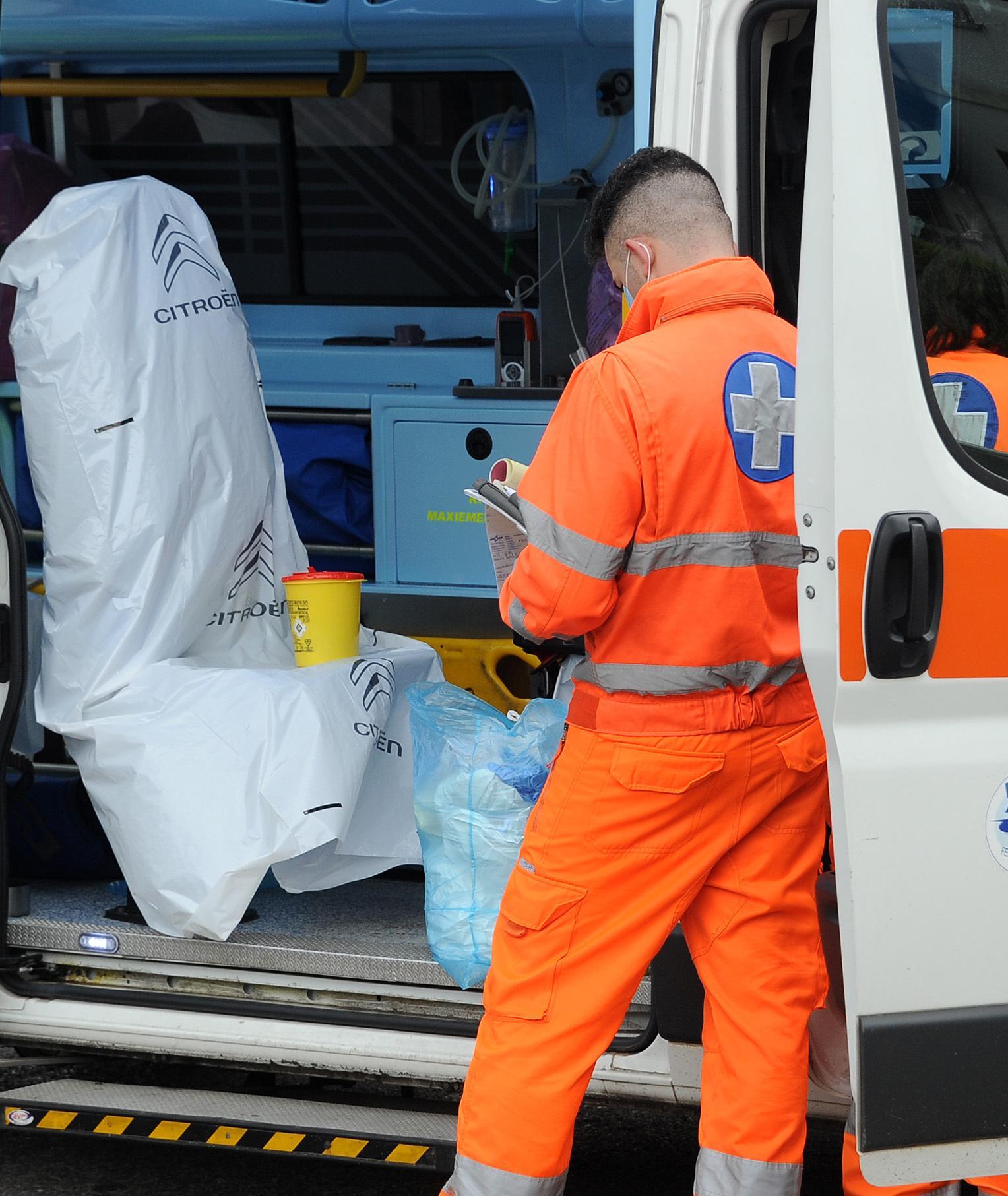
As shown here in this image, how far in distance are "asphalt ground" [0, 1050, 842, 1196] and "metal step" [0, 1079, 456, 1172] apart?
20 cm

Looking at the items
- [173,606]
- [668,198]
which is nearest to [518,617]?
[668,198]

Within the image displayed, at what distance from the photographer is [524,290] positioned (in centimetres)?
459

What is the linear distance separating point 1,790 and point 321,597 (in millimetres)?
736

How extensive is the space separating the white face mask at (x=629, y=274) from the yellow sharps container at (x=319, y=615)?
1044 mm

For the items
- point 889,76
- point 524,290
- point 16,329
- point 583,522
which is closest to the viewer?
point 889,76

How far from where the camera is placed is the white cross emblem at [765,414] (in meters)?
1.97

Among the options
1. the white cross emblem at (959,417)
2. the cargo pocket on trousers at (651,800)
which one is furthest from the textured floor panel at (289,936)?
the white cross emblem at (959,417)

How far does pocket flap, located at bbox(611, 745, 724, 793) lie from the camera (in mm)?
1975

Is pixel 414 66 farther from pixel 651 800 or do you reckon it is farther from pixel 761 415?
pixel 651 800

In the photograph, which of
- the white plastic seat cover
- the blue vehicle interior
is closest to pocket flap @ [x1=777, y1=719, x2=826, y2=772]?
the white plastic seat cover

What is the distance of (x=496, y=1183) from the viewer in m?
2.04

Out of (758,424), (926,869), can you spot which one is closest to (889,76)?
(758,424)

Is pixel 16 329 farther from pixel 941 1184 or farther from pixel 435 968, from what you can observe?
pixel 941 1184

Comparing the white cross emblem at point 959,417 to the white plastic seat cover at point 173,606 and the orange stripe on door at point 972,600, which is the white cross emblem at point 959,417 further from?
the white plastic seat cover at point 173,606
